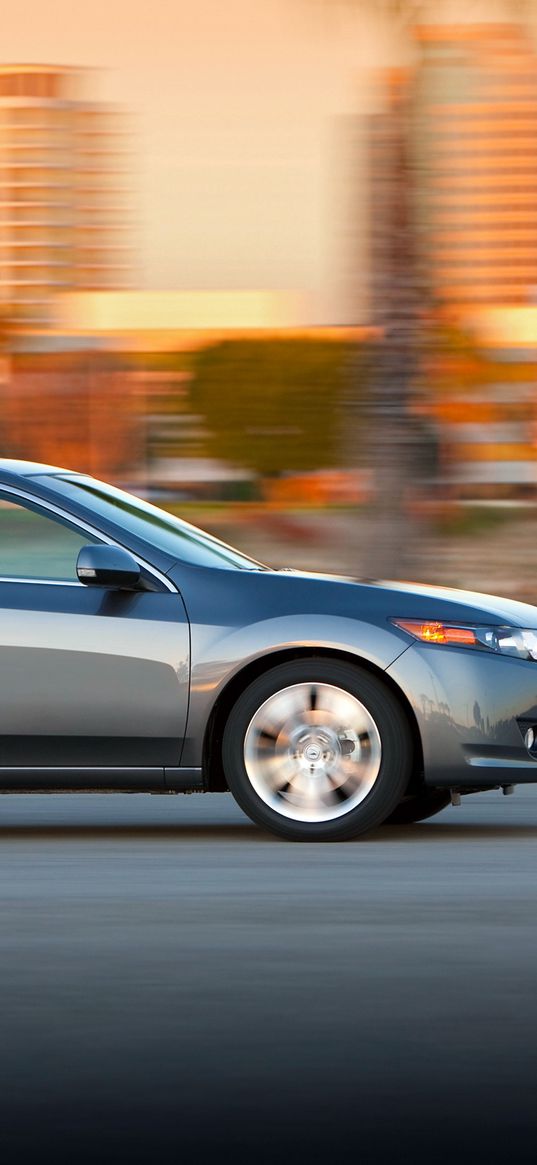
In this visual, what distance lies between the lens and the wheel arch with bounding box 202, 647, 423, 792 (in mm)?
8008

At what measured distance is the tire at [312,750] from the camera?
7953 millimetres

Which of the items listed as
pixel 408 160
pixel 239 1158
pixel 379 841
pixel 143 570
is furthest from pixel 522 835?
pixel 408 160

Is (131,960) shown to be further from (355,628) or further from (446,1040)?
(355,628)

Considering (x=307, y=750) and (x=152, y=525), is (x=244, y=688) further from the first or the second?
(x=152, y=525)

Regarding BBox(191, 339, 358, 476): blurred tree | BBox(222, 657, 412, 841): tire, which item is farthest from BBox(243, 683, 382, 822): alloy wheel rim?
BBox(191, 339, 358, 476): blurred tree

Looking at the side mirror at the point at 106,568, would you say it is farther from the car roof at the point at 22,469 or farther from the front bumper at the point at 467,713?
the front bumper at the point at 467,713

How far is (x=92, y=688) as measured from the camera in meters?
7.95

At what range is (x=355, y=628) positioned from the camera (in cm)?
800

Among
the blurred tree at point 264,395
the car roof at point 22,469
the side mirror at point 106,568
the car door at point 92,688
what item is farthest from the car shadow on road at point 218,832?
the blurred tree at point 264,395

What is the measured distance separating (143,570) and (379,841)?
4.71 feet

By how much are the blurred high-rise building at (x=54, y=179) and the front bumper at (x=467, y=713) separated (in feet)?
530

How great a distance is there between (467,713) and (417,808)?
989 mm

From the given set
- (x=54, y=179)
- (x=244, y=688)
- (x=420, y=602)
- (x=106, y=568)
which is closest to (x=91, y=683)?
(x=106, y=568)

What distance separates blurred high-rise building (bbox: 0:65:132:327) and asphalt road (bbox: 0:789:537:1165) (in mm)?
162337
